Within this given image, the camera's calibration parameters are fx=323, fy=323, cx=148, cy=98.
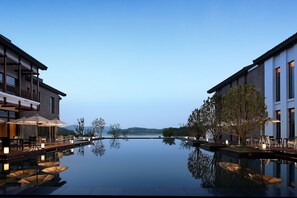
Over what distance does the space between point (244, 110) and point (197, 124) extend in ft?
33.0

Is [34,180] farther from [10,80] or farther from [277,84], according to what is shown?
[277,84]

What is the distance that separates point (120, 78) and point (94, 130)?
365 inches

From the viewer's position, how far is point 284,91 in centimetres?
2066

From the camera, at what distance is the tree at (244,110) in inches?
639

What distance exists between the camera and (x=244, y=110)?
53.8ft

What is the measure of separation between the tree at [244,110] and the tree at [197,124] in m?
8.27

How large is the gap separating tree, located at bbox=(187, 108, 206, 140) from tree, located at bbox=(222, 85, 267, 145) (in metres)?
8.27

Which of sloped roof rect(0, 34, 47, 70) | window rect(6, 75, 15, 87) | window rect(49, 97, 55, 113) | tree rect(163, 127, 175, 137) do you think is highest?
sloped roof rect(0, 34, 47, 70)

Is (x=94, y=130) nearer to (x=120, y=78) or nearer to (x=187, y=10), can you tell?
(x=120, y=78)

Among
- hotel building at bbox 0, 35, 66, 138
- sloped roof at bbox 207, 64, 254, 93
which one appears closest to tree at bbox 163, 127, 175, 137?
sloped roof at bbox 207, 64, 254, 93

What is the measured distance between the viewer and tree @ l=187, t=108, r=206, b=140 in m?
25.7

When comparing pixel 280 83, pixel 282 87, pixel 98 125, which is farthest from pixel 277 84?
pixel 98 125

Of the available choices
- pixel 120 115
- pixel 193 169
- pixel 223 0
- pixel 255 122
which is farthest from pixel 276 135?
pixel 120 115

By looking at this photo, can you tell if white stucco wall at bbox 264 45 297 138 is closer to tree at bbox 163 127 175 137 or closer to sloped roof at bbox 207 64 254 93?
sloped roof at bbox 207 64 254 93
